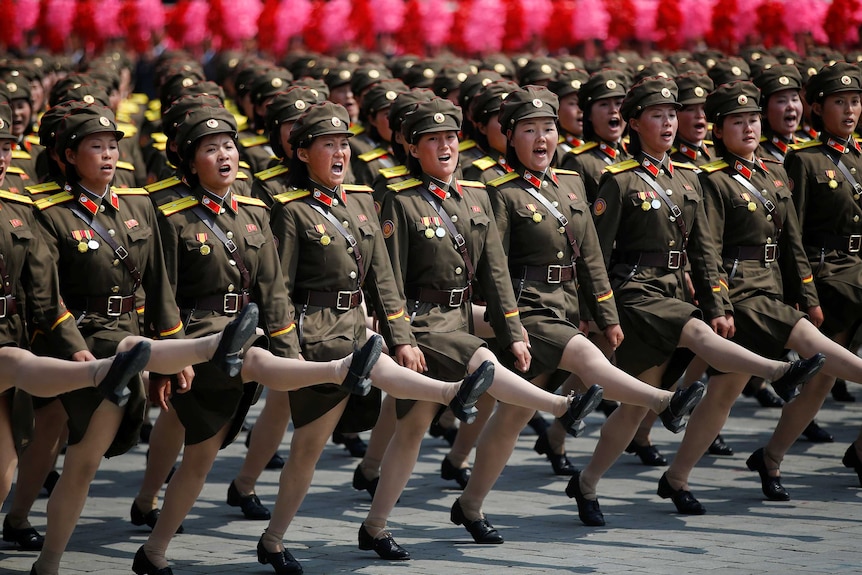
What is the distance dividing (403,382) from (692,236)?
2607 millimetres

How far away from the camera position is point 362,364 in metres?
6.59

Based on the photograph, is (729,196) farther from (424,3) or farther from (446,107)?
(424,3)

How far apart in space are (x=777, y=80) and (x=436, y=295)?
3621mm

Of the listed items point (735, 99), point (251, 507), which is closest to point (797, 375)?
point (735, 99)

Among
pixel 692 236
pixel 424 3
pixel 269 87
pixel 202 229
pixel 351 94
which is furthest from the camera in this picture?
pixel 424 3

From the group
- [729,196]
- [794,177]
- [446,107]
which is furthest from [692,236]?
[446,107]

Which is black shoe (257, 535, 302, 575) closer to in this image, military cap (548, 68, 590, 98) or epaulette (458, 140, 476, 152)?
epaulette (458, 140, 476, 152)

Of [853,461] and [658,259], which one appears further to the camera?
[853,461]

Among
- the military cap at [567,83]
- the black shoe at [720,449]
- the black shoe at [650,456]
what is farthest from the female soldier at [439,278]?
the military cap at [567,83]

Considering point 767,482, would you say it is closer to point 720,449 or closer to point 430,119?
point 720,449

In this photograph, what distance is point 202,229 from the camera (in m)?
7.21

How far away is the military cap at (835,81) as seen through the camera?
31.9 ft

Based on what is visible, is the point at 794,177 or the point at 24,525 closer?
the point at 24,525

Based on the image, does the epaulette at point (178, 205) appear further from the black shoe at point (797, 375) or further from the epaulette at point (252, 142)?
the epaulette at point (252, 142)
